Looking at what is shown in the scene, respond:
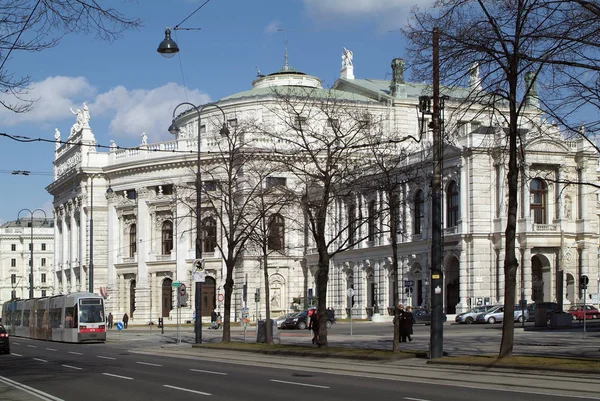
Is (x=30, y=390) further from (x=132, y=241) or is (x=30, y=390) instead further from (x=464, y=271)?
(x=132, y=241)

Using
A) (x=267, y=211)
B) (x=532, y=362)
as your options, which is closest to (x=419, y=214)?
(x=267, y=211)

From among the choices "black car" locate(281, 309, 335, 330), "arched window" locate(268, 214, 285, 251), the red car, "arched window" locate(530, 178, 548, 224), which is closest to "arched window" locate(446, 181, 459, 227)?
"arched window" locate(530, 178, 548, 224)

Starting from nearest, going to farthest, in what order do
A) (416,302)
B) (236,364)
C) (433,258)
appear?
(433,258) < (236,364) < (416,302)

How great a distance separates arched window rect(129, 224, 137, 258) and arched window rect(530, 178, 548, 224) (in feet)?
146

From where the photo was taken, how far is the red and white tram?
186 ft

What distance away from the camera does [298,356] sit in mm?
34844

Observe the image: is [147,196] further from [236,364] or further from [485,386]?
[485,386]

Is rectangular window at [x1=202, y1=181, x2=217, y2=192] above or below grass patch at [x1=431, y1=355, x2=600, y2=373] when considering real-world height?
above

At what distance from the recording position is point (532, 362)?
81.5 feet

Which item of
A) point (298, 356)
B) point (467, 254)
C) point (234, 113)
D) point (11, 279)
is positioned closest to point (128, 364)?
point (298, 356)

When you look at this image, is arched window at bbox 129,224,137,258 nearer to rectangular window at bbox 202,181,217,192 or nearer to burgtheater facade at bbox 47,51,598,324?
burgtheater facade at bbox 47,51,598,324

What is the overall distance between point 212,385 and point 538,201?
5387 centimetres

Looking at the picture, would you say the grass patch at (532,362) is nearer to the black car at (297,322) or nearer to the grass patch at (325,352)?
the grass patch at (325,352)

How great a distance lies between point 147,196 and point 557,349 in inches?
2665
